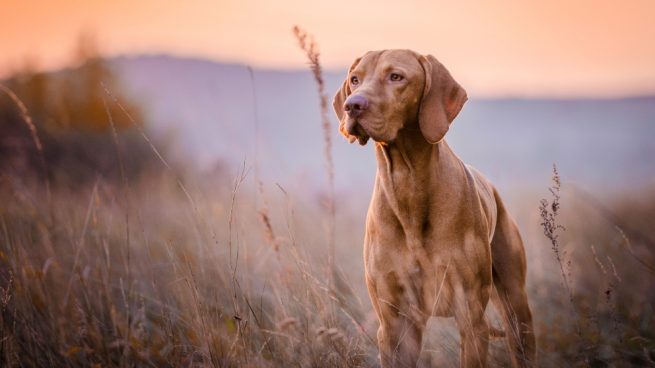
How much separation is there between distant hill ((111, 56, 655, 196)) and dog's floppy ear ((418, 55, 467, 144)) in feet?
3.73

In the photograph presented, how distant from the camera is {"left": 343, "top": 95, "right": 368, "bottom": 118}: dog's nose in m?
3.64

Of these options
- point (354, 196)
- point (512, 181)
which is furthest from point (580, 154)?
point (354, 196)

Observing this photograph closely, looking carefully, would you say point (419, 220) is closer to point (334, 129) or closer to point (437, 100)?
point (437, 100)

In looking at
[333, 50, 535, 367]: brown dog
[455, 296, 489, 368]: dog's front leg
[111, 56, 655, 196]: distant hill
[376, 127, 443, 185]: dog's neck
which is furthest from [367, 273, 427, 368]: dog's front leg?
[111, 56, 655, 196]: distant hill

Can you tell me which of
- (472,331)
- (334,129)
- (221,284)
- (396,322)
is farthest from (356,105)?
(334,129)

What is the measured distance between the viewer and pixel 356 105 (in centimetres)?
364

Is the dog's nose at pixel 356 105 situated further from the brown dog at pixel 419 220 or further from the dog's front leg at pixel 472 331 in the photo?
the dog's front leg at pixel 472 331

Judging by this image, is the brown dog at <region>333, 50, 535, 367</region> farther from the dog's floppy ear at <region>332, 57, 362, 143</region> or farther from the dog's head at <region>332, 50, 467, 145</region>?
the dog's floppy ear at <region>332, 57, 362, 143</region>

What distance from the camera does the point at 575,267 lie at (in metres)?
7.80

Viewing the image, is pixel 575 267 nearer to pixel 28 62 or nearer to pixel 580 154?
pixel 28 62

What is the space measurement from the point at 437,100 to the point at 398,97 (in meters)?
0.27

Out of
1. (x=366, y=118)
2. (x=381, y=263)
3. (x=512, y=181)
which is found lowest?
(x=512, y=181)

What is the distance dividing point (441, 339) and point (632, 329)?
5.73ft

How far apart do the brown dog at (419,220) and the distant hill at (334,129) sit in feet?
3.10
